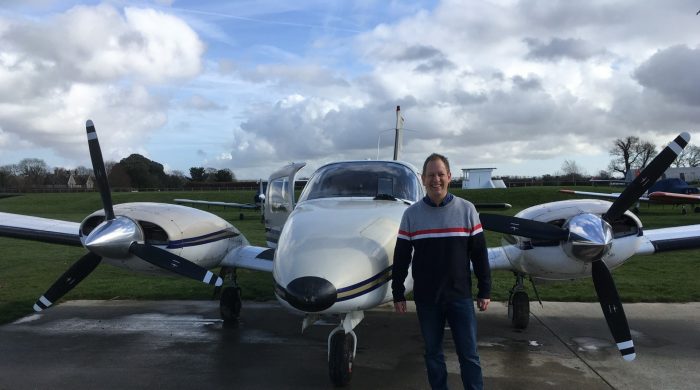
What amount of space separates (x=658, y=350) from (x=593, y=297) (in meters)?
3.16

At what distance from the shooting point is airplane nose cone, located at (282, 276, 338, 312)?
4.07 metres

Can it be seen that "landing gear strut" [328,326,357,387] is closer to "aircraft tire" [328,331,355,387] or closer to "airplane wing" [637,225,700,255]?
"aircraft tire" [328,331,355,387]

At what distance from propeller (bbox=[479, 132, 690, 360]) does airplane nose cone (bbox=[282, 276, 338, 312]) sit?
1.97m

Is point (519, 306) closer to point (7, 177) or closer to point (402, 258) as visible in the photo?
point (402, 258)

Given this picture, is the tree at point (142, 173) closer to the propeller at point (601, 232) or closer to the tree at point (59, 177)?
the tree at point (59, 177)

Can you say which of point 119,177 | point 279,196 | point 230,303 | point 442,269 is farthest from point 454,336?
point 119,177

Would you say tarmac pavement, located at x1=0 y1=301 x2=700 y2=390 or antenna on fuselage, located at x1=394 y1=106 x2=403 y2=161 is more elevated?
antenna on fuselage, located at x1=394 y1=106 x2=403 y2=161

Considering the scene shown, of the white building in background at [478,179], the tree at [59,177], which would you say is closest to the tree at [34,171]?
the tree at [59,177]

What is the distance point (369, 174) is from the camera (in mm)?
6621

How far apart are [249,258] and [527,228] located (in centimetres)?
373

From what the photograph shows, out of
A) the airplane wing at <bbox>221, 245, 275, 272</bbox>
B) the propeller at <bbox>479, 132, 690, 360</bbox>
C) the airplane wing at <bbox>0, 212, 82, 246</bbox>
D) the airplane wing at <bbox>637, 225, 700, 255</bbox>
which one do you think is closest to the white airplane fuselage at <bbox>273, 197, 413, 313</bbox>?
the propeller at <bbox>479, 132, 690, 360</bbox>

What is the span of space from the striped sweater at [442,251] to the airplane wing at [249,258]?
3284mm

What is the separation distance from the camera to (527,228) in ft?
18.4

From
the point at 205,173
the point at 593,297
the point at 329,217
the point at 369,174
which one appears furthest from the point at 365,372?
the point at 205,173
